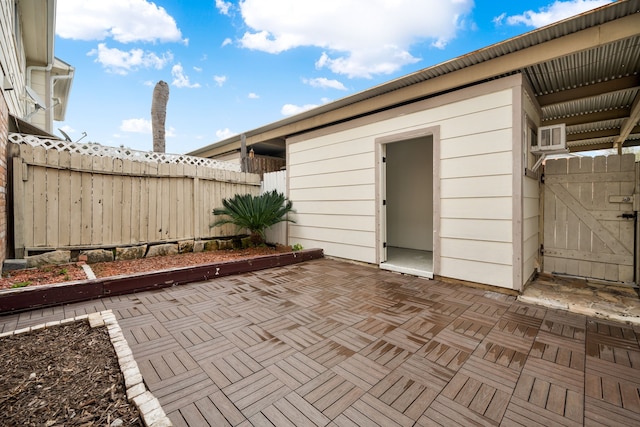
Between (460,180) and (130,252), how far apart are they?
5.46 metres

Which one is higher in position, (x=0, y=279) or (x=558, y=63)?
(x=558, y=63)

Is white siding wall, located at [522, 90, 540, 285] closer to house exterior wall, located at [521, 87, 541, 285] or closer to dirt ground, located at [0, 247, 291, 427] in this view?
house exterior wall, located at [521, 87, 541, 285]

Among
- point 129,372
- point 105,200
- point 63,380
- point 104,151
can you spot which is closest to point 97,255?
point 105,200

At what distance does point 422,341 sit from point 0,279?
4.58m

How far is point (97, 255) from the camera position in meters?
4.25

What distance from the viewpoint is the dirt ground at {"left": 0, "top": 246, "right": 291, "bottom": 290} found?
3.03 metres

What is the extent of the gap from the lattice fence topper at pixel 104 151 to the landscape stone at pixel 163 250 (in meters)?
1.61

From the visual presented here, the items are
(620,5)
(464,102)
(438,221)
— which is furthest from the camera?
(438,221)

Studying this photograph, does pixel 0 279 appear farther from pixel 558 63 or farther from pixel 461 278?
pixel 558 63

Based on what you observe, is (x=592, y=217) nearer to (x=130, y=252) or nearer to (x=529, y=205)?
(x=529, y=205)

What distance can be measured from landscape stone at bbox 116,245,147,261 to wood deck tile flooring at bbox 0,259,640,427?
1.79m

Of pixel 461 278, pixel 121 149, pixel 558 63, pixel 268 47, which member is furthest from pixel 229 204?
pixel 268 47

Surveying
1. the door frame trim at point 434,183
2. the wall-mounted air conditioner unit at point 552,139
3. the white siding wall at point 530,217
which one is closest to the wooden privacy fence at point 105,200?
the door frame trim at point 434,183

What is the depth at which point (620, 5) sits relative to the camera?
7.59 ft
